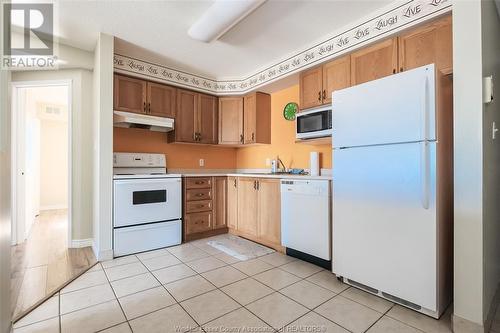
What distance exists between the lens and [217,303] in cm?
181

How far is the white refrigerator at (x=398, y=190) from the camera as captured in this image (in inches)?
63.3

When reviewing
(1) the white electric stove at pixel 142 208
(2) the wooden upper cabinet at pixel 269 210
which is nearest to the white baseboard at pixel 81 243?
(1) the white electric stove at pixel 142 208

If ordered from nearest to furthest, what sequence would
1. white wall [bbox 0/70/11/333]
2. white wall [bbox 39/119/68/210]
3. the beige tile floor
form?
1. white wall [bbox 0/70/11/333]
2. the beige tile floor
3. white wall [bbox 39/119/68/210]

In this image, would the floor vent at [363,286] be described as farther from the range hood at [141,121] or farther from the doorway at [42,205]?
the range hood at [141,121]

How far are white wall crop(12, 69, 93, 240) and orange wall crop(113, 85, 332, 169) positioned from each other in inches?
14.6

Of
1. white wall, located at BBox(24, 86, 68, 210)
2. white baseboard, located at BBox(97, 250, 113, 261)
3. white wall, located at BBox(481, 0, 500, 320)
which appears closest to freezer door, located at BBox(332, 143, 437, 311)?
white wall, located at BBox(481, 0, 500, 320)

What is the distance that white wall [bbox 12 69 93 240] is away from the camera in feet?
10.2

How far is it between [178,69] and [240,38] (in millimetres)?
1246

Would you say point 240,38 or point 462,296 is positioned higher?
point 240,38

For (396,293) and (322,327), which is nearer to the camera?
(322,327)

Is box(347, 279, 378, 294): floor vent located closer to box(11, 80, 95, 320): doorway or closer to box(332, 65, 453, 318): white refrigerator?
box(332, 65, 453, 318): white refrigerator

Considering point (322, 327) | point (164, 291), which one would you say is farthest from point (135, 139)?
point (322, 327)

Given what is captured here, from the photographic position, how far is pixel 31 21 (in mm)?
2459

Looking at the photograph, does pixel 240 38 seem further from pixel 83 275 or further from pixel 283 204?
pixel 83 275
